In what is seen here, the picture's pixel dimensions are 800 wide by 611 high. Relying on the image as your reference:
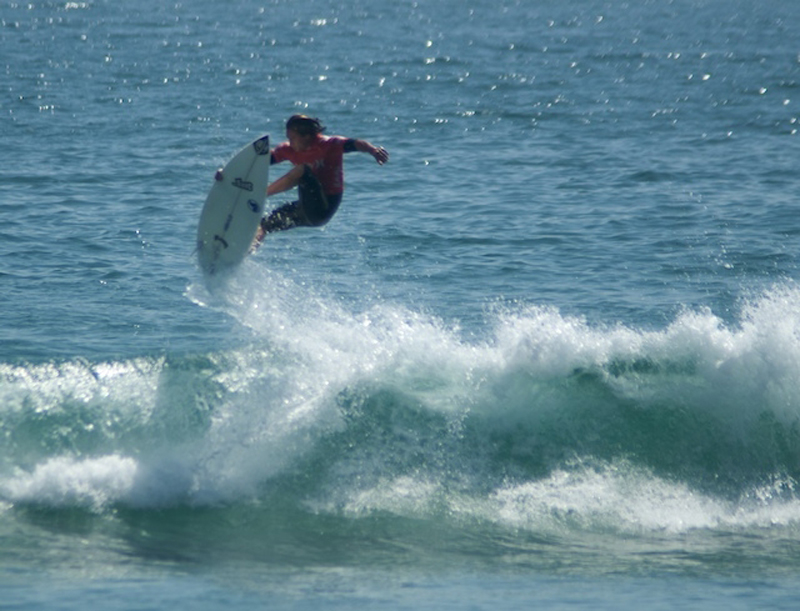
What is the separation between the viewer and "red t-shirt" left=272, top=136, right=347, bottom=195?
11203 mm

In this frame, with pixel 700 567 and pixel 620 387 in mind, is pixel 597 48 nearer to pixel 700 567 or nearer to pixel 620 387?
pixel 620 387

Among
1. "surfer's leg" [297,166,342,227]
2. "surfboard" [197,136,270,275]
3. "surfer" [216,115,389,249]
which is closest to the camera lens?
"surfer" [216,115,389,249]

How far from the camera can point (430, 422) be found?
11.1 metres

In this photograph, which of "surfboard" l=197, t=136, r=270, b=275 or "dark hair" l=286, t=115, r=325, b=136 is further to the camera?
"surfboard" l=197, t=136, r=270, b=275

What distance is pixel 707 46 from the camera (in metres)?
42.4

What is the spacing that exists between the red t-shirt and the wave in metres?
1.50

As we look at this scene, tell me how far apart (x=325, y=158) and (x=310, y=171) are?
0.20 metres

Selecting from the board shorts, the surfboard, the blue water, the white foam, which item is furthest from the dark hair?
the white foam

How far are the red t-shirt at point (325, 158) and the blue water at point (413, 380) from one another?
1607 millimetres

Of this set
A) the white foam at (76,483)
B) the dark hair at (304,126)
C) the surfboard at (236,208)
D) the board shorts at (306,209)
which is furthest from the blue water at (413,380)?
the dark hair at (304,126)

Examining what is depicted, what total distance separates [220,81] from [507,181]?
45.2ft

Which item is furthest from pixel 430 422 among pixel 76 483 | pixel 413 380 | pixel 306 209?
pixel 76 483

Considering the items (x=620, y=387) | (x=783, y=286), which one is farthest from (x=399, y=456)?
(x=783, y=286)

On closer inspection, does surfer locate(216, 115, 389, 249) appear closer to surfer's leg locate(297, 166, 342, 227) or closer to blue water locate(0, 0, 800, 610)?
surfer's leg locate(297, 166, 342, 227)
